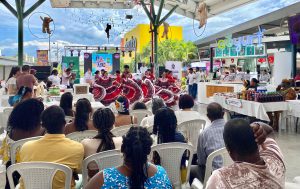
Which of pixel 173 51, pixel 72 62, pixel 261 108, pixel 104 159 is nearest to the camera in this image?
pixel 104 159

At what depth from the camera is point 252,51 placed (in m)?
21.4

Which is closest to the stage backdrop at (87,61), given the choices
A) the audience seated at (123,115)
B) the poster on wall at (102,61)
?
the poster on wall at (102,61)

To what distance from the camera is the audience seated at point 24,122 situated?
302cm

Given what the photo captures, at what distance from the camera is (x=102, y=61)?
19406mm

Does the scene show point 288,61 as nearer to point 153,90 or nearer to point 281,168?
point 153,90

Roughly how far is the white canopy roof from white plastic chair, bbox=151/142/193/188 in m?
10.1

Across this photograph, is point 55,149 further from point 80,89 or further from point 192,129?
point 80,89

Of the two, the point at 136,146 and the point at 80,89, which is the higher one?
the point at 80,89

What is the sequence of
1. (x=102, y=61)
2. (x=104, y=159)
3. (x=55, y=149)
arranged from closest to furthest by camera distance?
(x=55, y=149) → (x=104, y=159) → (x=102, y=61)

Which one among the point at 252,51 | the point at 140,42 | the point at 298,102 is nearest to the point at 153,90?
the point at 298,102

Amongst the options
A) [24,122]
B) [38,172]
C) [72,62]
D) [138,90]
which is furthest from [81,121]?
[72,62]

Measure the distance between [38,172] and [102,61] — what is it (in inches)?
685

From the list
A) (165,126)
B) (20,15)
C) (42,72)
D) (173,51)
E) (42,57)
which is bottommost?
(165,126)

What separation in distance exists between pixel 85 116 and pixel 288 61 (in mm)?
12747
